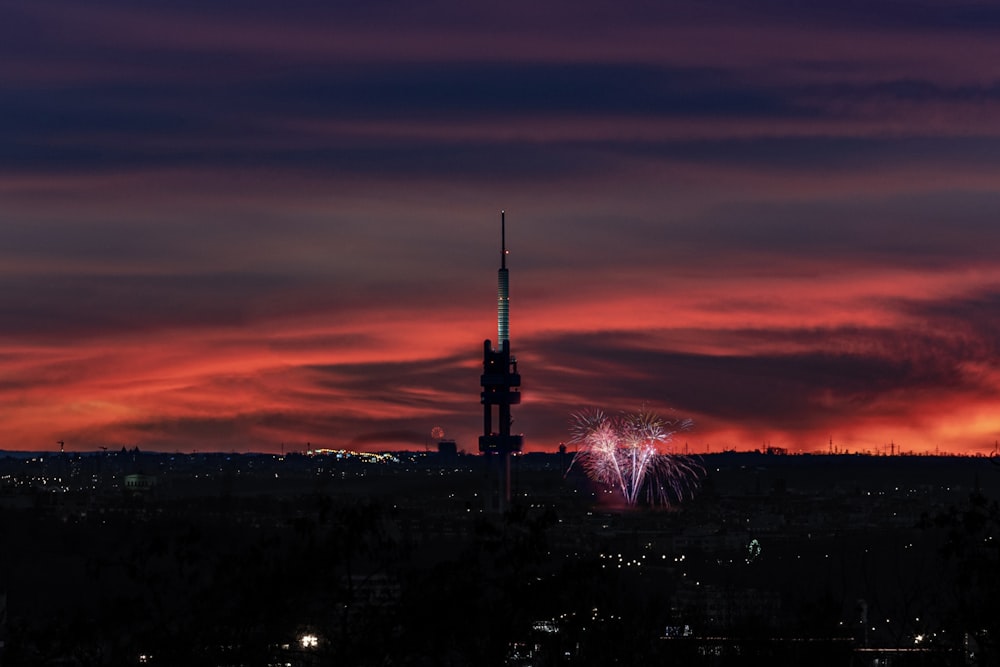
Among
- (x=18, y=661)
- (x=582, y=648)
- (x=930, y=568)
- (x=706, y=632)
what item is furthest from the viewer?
(x=930, y=568)

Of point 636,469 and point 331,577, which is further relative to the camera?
point 636,469

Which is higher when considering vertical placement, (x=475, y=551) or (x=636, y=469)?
(x=636, y=469)

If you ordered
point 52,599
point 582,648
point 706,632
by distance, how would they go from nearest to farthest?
point 582,648, point 706,632, point 52,599

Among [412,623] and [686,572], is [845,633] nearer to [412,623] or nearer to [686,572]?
[412,623]

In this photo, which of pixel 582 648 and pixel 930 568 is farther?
pixel 930 568

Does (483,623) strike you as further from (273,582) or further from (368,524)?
(368,524)

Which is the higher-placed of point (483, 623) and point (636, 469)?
point (636, 469)

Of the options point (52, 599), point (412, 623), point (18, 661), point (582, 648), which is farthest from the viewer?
point (52, 599)

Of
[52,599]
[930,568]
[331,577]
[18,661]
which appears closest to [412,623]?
[331,577]

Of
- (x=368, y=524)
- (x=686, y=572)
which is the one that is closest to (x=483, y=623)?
(x=368, y=524)
